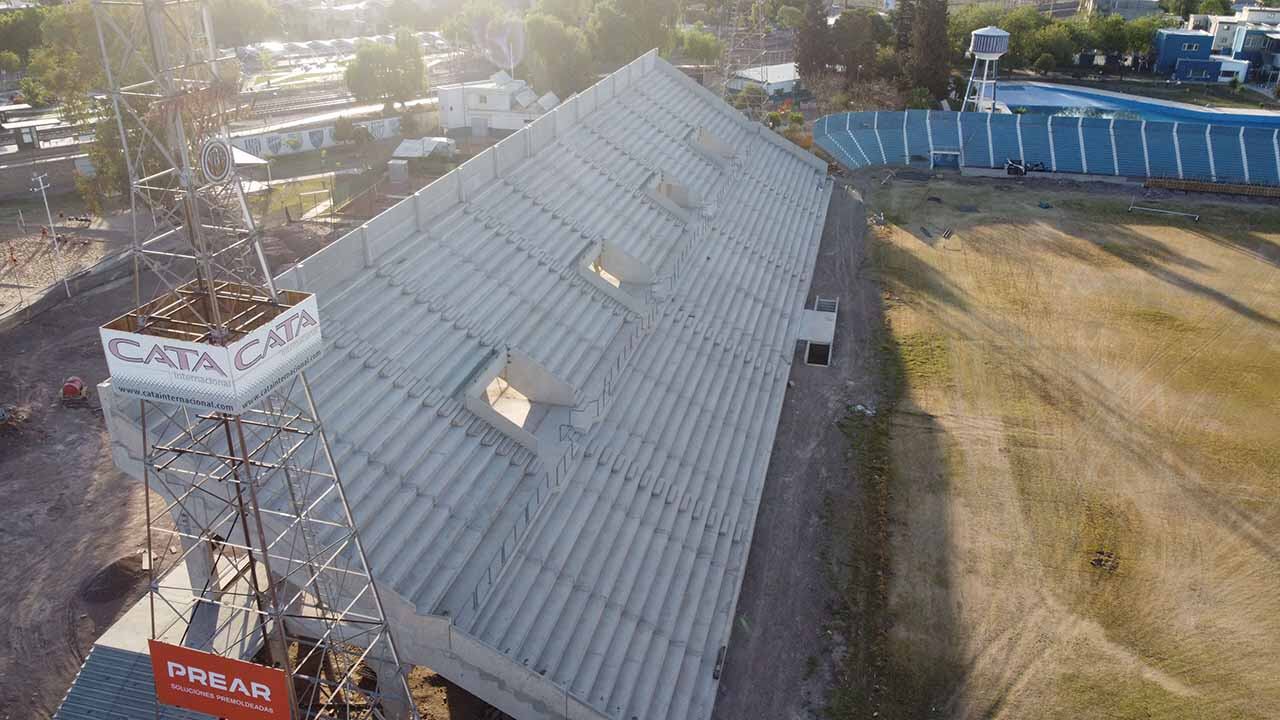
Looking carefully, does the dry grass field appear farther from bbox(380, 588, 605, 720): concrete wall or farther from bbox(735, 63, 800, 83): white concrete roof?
bbox(735, 63, 800, 83): white concrete roof

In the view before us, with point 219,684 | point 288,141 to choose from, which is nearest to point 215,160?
point 219,684

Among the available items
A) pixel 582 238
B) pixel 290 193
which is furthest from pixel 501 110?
pixel 582 238

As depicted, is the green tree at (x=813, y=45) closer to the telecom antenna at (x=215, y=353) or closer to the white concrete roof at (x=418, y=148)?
the white concrete roof at (x=418, y=148)

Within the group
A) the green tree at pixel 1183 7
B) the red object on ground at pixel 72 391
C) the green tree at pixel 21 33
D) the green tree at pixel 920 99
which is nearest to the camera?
the red object on ground at pixel 72 391

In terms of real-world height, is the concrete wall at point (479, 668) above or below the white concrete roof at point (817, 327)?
above

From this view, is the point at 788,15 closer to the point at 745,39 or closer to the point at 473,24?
the point at 745,39

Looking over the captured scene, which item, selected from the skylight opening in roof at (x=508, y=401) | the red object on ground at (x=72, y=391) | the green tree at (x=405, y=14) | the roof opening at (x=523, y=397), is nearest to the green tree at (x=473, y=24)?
the green tree at (x=405, y=14)

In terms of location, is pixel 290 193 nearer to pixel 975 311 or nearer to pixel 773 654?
pixel 975 311

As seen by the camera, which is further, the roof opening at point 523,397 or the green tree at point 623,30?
the green tree at point 623,30
